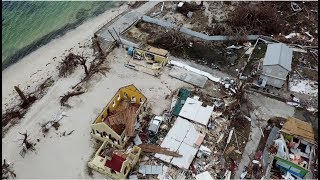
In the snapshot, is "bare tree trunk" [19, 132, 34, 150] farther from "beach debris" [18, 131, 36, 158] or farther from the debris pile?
the debris pile

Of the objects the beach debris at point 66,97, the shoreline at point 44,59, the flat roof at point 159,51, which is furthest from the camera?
the flat roof at point 159,51

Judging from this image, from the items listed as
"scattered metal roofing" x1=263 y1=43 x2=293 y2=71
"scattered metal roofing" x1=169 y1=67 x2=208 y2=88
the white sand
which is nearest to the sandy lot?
the white sand

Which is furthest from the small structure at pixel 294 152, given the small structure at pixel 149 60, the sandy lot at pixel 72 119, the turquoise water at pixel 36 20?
the turquoise water at pixel 36 20

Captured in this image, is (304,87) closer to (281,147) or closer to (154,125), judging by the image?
(281,147)

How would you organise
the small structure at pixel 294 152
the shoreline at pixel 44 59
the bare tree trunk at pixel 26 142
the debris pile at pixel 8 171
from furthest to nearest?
1. the shoreline at pixel 44 59
2. the bare tree trunk at pixel 26 142
3. the debris pile at pixel 8 171
4. the small structure at pixel 294 152

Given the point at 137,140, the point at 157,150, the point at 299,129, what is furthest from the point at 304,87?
the point at 137,140

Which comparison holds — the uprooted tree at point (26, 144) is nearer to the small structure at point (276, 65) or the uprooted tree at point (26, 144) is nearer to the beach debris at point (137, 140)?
the beach debris at point (137, 140)
